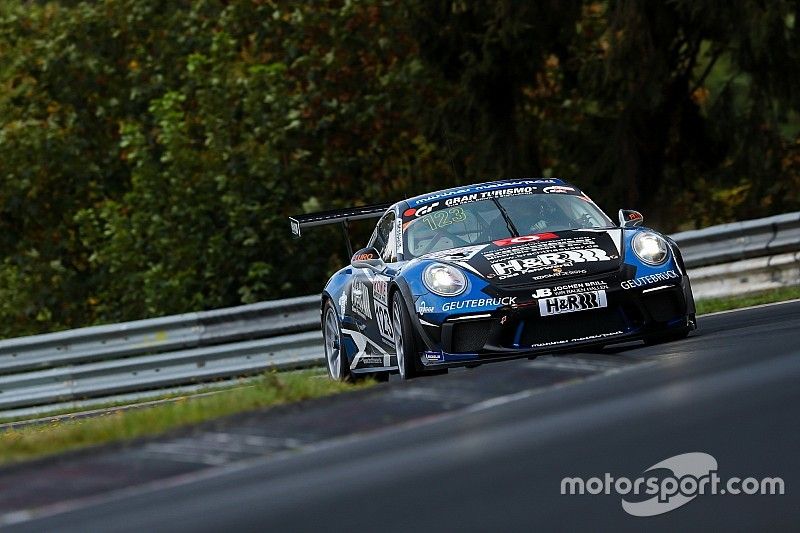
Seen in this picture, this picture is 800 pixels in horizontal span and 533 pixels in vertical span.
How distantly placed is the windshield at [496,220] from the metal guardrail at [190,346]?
514 centimetres

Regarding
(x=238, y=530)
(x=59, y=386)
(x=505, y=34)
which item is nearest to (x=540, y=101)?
(x=505, y=34)

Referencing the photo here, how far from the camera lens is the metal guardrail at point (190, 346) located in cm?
1588

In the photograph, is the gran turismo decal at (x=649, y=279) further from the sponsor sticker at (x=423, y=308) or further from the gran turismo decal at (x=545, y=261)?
the sponsor sticker at (x=423, y=308)

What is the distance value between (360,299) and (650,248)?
7.40 ft

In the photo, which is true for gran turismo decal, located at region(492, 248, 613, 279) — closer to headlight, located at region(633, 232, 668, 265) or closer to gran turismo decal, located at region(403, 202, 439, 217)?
headlight, located at region(633, 232, 668, 265)

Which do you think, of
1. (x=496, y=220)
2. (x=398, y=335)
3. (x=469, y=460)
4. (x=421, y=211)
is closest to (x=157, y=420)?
(x=469, y=460)

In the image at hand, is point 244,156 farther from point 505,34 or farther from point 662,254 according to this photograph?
point 662,254

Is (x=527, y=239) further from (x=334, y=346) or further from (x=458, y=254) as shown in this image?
(x=334, y=346)

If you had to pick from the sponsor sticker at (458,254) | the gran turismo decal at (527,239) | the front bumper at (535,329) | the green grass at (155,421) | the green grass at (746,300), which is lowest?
the green grass at (746,300)

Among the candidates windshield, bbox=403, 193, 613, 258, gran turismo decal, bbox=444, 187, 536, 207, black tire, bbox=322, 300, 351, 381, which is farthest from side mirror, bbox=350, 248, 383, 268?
black tire, bbox=322, 300, 351, 381

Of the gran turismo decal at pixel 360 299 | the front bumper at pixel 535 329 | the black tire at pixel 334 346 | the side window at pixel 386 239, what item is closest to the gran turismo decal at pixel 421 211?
the side window at pixel 386 239

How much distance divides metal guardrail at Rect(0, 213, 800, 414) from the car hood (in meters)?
6.00

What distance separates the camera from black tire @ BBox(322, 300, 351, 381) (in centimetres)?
1190

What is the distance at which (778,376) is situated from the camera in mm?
6301
